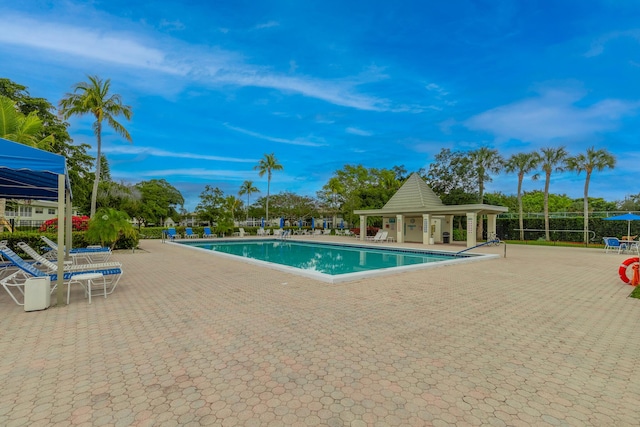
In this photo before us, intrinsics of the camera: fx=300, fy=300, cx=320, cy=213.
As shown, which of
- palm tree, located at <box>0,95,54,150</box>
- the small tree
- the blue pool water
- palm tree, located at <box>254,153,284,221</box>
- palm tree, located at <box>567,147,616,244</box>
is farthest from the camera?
palm tree, located at <box>254,153,284,221</box>

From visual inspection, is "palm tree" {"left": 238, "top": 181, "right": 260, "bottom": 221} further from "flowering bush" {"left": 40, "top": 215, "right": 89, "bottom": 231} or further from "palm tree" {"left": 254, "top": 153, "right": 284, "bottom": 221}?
"flowering bush" {"left": 40, "top": 215, "right": 89, "bottom": 231}

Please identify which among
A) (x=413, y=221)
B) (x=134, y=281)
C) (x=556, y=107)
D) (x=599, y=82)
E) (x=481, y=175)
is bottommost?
(x=134, y=281)

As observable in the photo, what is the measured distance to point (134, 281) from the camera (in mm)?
7648

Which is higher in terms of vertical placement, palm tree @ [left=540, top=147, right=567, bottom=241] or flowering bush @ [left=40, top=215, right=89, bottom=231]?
palm tree @ [left=540, top=147, right=567, bottom=241]

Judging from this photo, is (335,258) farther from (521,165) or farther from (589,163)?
(589,163)

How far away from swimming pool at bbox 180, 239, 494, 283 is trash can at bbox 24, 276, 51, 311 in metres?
5.30

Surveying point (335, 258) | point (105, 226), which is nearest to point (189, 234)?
point (105, 226)

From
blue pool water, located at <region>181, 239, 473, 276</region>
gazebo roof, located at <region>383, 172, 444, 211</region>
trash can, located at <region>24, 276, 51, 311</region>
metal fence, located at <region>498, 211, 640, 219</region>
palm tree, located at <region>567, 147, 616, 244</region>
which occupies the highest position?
palm tree, located at <region>567, 147, 616, 244</region>

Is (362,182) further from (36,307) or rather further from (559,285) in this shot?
(36,307)

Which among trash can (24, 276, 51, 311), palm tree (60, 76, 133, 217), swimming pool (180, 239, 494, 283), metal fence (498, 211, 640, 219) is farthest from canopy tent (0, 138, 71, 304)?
metal fence (498, 211, 640, 219)

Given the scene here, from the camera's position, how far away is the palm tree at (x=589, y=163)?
2229cm

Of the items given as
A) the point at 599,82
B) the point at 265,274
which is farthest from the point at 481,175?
the point at 265,274

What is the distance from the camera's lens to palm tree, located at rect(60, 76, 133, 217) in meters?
17.4

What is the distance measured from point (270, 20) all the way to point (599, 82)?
19.6 meters
